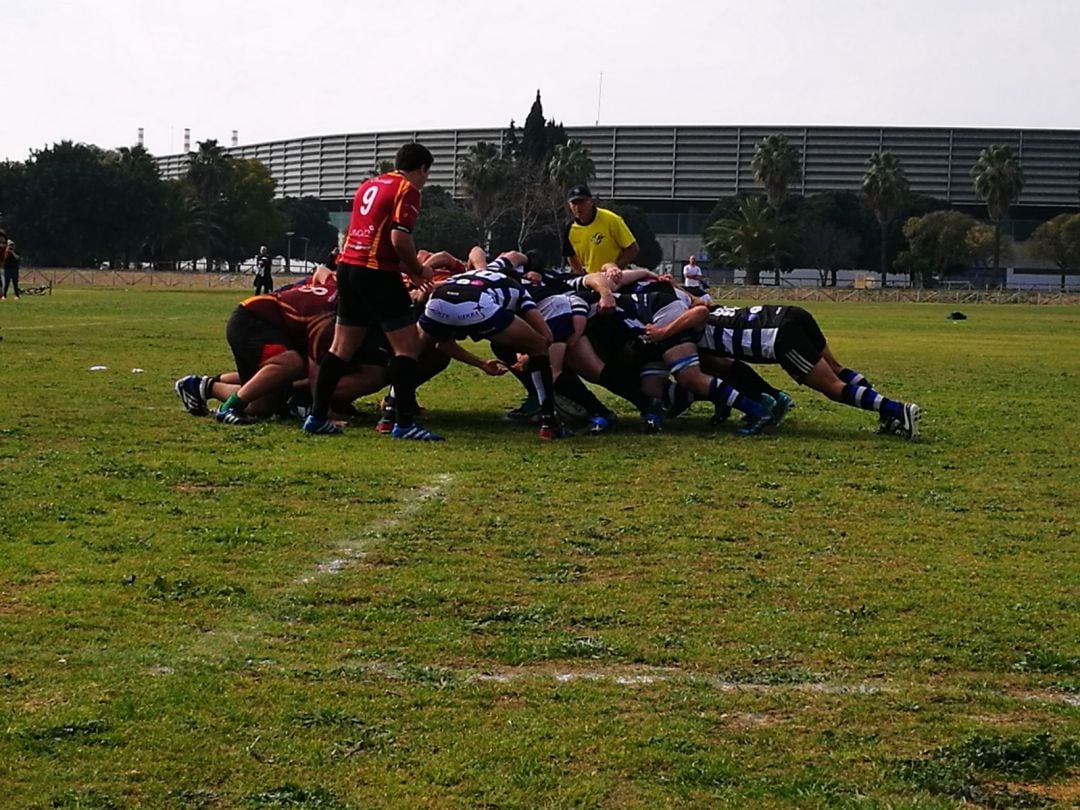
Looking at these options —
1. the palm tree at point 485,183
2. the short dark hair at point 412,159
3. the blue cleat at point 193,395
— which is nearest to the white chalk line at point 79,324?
the blue cleat at point 193,395

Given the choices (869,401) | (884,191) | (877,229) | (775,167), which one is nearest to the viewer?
(869,401)

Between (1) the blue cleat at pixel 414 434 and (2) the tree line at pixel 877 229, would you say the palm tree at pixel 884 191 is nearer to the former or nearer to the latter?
(2) the tree line at pixel 877 229

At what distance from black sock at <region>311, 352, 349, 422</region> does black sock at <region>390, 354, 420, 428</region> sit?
0.36 metres

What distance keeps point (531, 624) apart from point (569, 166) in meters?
112

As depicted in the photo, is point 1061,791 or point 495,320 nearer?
point 1061,791

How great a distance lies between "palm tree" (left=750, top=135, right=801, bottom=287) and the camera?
118 m

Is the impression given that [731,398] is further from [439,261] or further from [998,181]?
[998,181]

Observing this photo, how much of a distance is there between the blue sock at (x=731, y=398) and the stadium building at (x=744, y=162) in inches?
5094

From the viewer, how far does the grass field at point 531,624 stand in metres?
3.83

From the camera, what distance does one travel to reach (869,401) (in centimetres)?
1114

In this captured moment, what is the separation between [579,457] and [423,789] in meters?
6.23

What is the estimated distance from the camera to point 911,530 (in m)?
7.32

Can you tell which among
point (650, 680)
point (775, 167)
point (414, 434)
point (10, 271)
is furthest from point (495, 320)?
point (775, 167)

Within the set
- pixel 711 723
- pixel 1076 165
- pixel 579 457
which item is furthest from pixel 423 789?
pixel 1076 165
